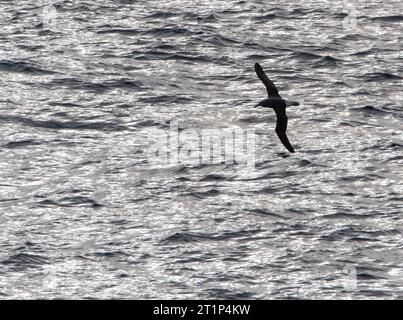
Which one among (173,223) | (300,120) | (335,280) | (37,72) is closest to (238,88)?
(300,120)

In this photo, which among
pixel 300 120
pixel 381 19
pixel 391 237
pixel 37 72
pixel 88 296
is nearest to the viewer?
pixel 88 296

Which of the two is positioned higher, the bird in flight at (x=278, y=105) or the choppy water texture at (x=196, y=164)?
the bird in flight at (x=278, y=105)

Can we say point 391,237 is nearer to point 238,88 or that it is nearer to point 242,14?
point 238,88

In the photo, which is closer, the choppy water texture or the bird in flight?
the bird in flight

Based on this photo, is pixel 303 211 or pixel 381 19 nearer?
pixel 303 211

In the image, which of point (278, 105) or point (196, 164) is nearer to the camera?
point (278, 105)

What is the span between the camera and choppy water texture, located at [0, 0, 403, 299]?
3139cm

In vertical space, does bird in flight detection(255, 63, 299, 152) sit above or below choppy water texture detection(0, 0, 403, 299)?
above

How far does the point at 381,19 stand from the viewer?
1905 inches

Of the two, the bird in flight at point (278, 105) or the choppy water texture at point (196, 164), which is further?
the choppy water texture at point (196, 164)

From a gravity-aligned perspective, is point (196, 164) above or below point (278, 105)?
below

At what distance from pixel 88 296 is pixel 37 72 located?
14.3 metres

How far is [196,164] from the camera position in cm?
3675

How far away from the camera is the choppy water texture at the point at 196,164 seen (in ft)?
103
